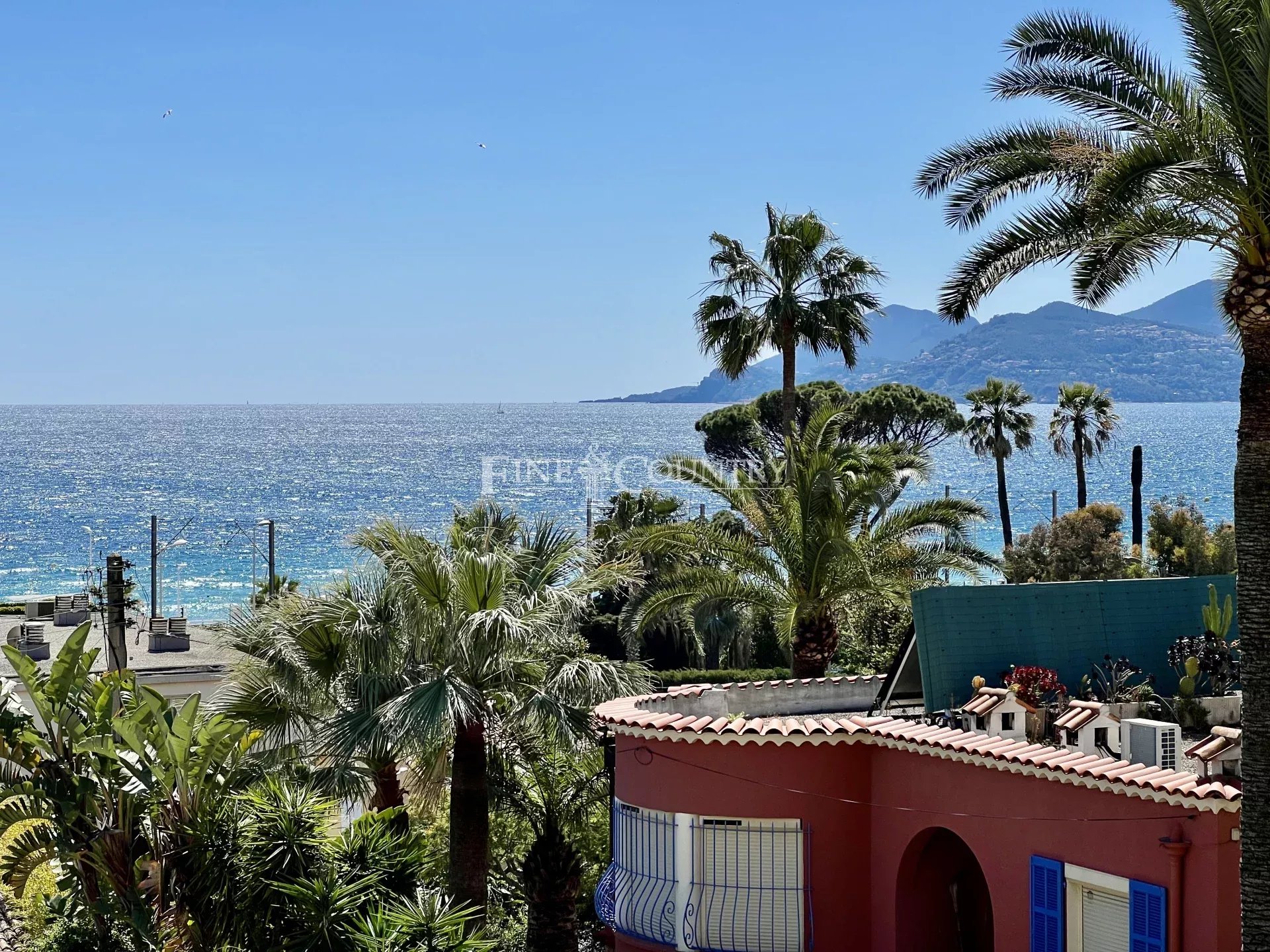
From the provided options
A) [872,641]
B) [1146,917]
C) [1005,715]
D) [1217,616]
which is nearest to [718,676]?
[872,641]

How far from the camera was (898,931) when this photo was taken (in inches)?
522

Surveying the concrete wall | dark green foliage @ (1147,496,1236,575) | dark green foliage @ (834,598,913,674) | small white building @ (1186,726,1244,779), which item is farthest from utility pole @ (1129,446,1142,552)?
small white building @ (1186,726,1244,779)

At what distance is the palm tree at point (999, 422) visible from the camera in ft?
175

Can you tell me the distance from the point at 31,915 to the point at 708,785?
35.9 ft

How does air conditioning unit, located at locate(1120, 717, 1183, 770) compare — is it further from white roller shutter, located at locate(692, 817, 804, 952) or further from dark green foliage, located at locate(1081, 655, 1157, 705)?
white roller shutter, located at locate(692, 817, 804, 952)

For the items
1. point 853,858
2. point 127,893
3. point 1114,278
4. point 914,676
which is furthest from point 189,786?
point 1114,278

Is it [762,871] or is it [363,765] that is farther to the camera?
[363,765]

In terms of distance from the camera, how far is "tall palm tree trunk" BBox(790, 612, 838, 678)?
20.1m

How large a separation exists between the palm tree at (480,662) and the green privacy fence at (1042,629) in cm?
326

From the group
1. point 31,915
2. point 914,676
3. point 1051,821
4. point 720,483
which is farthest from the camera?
point 720,483

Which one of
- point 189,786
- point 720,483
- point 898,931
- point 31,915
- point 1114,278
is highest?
point 1114,278

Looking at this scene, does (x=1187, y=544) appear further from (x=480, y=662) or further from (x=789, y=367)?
(x=480, y=662)

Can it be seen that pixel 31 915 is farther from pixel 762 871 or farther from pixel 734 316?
pixel 734 316

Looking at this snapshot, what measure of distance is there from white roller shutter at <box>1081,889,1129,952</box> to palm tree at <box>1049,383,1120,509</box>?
42.2m
